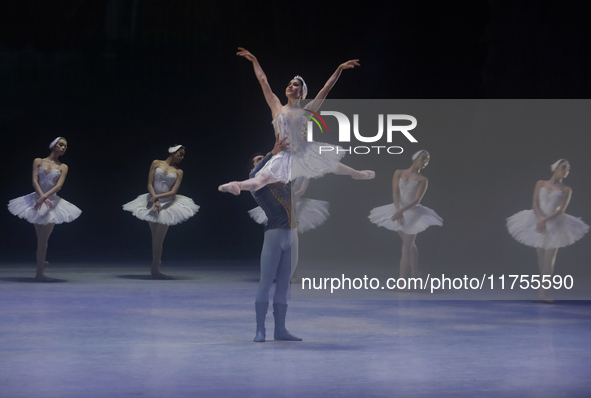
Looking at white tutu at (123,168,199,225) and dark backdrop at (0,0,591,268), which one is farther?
dark backdrop at (0,0,591,268)

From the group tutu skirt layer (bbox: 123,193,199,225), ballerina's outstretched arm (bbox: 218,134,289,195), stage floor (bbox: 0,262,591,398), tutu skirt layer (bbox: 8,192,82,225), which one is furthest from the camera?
tutu skirt layer (bbox: 123,193,199,225)

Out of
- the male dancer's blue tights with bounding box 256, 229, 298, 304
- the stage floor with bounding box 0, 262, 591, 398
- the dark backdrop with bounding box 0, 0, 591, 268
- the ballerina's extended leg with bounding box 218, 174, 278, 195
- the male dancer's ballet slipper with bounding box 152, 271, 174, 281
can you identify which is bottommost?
the stage floor with bounding box 0, 262, 591, 398

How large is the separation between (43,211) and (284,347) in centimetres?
413

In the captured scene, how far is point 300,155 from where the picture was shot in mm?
4340

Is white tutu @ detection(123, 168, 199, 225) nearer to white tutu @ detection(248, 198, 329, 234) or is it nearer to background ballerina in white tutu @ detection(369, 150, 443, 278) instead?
Answer: white tutu @ detection(248, 198, 329, 234)

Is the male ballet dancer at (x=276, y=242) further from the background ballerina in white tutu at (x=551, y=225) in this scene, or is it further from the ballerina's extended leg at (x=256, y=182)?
the background ballerina in white tutu at (x=551, y=225)

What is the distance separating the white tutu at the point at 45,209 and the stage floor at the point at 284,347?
36.9 inches

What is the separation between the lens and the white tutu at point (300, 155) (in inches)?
157

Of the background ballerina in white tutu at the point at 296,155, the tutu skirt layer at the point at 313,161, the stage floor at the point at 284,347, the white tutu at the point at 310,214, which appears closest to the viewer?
the stage floor at the point at 284,347

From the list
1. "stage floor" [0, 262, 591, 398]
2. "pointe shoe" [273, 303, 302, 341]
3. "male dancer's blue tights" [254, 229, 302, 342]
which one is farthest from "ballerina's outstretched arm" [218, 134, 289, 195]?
"stage floor" [0, 262, 591, 398]

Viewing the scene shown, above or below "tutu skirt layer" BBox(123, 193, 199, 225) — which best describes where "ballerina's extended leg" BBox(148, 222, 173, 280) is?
below

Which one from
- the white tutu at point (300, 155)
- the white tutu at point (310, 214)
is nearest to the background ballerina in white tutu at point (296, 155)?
the white tutu at point (300, 155)

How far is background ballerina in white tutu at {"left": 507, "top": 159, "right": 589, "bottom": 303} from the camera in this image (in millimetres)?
6078

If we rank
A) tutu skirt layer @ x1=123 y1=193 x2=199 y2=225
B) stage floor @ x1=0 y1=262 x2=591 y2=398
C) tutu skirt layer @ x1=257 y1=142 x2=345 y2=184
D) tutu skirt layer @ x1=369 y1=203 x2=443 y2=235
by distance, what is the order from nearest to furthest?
stage floor @ x1=0 y1=262 x2=591 y2=398
tutu skirt layer @ x1=257 y1=142 x2=345 y2=184
tutu skirt layer @ x1=369 y1=203 x2=443 y2=235
tutu skirt layer @ x1=123 y1=193 x2=199 y2=225
